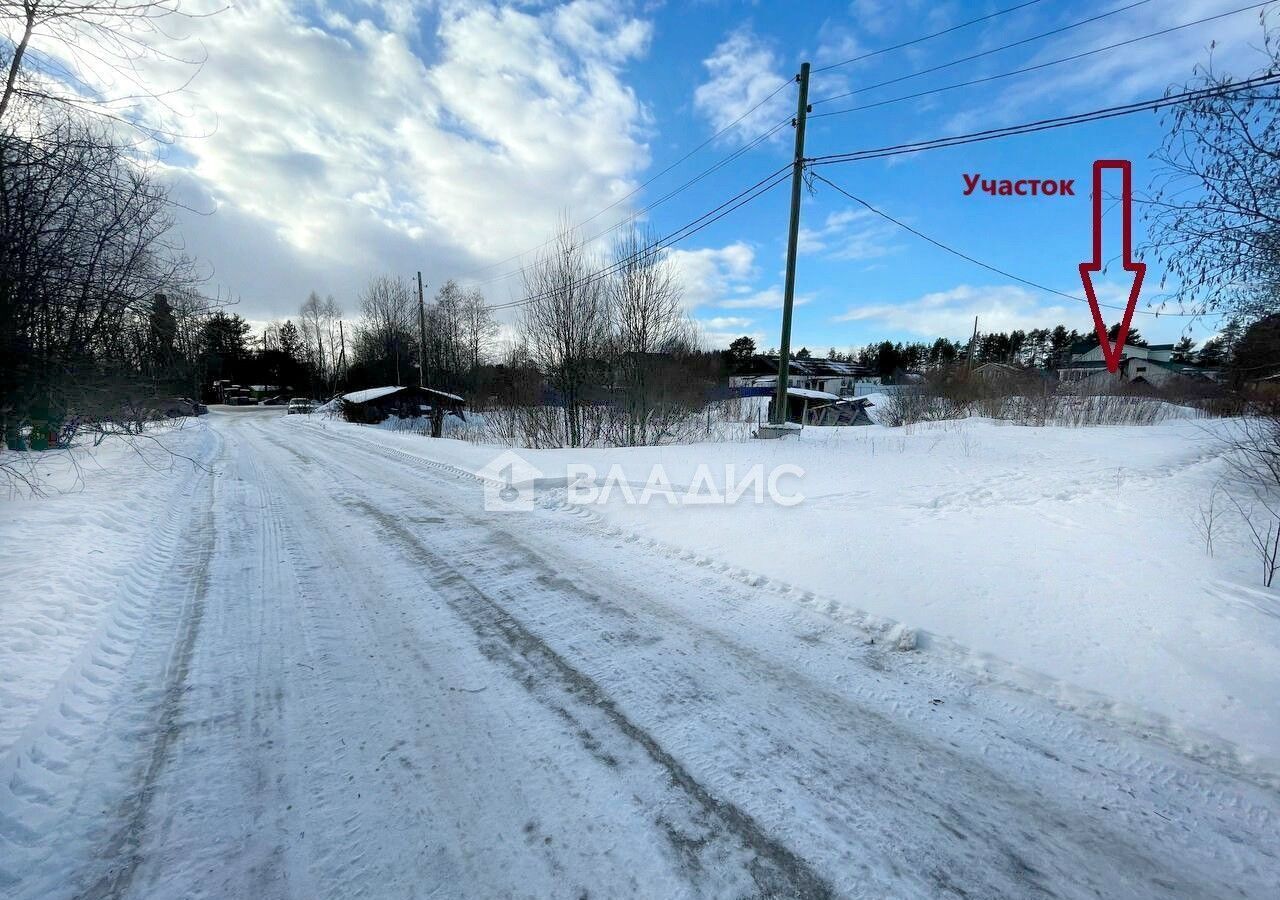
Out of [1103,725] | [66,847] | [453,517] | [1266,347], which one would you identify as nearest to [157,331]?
[453,517]

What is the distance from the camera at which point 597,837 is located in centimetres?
192

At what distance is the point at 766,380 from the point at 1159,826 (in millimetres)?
60183

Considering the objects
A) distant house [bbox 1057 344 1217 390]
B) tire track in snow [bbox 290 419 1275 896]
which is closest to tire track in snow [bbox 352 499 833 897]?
tire track in snow [bbox 290 419 1275 896]

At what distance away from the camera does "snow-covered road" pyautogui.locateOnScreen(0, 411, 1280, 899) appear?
1800 millimetres

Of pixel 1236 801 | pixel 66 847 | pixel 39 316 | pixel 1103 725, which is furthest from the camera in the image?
pixel 39 316

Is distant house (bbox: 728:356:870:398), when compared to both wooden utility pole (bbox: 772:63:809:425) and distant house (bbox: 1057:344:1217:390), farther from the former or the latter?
wooden utility pole (bbox: 772:63:809:425)

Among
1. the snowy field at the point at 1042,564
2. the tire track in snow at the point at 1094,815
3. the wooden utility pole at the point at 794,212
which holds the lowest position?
the tire track in snow at the point at 1094,815

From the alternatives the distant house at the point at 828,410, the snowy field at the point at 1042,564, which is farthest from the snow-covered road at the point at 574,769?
the distant house at the point at 828,410

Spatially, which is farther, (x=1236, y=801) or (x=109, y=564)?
(x=109, y=564)

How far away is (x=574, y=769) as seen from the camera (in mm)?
2273

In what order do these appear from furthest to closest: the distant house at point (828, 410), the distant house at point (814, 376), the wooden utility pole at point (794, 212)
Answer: the distant house at point (814, 376), the distant house at point (828, 410), the wooden utility pole at point (794, 212)

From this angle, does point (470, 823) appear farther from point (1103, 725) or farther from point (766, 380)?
point (766, 380)

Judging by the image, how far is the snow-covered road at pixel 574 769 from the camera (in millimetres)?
1800

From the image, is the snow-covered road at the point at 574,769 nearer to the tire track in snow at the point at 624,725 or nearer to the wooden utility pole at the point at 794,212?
the tire track in snow at the point at 624,725
